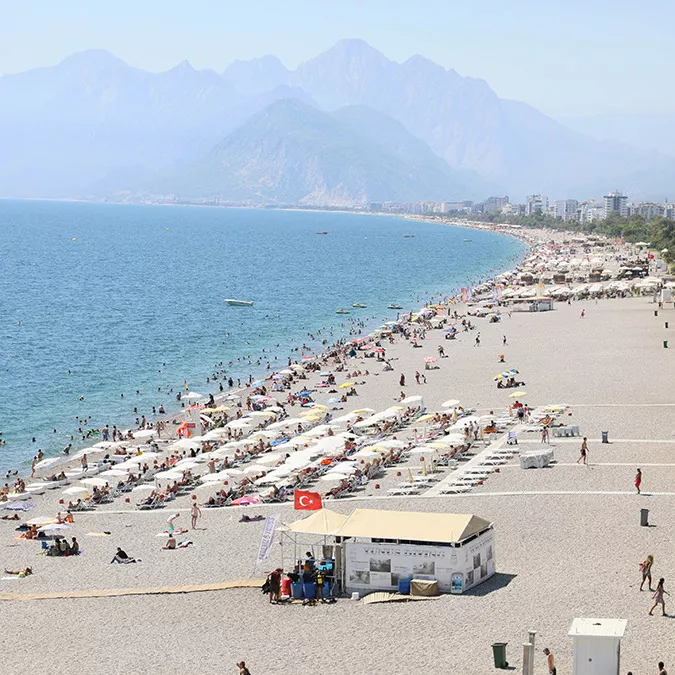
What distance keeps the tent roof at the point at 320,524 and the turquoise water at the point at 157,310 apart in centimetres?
1822

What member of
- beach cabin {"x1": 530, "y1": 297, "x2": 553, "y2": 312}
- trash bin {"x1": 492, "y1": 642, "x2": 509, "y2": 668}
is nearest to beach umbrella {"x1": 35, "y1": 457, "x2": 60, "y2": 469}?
Result: trash bin {"x1": 492, "y1": 642, "x2": 509, "y2": 668}

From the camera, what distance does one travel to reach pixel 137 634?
748 inches

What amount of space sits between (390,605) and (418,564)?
0.98 m

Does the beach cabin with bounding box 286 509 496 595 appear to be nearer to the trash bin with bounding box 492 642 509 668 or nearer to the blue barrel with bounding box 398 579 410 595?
the blue barrel with bounding box 398 579 410 595

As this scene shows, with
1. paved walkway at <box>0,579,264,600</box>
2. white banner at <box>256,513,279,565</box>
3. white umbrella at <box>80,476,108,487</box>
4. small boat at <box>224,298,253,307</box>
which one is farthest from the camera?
small boat at <box>224,298,253,307</box>

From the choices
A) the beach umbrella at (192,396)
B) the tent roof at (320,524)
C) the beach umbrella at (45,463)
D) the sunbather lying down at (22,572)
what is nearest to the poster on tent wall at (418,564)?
the tent roof at (320,524)

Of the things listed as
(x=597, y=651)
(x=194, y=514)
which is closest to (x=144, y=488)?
(x=194, y=514)

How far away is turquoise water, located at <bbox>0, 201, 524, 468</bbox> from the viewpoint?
47.3 meters

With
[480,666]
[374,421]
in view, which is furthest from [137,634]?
[374,421]

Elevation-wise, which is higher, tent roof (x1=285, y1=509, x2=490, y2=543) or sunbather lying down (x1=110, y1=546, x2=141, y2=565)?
tent roof (x1=285, y1=509, x2=490, y2=543)

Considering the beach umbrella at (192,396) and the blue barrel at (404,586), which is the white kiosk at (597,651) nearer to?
the blue barrel at (404,586)

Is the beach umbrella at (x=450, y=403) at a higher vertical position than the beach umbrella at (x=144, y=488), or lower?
higher

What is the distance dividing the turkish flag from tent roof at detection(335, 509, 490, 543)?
2.84m

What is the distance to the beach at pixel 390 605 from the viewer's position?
17.5 m
